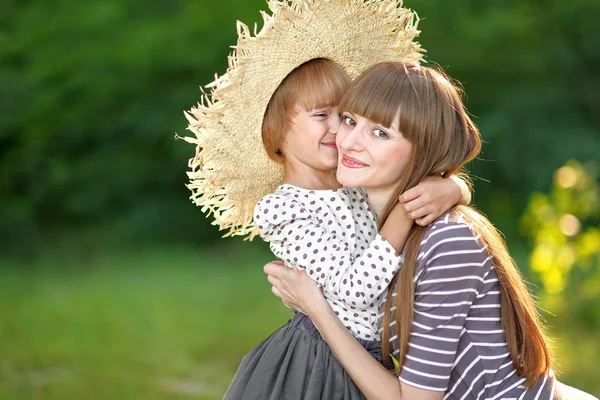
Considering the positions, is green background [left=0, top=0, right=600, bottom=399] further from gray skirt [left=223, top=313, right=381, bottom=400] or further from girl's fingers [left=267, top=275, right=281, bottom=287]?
gray skirt [left=223, top=313, right=381, bottom=400]

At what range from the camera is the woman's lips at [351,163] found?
2.49 meters

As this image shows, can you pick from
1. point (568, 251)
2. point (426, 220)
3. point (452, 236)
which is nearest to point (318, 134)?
point (426, 220)

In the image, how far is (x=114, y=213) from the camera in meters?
9.64

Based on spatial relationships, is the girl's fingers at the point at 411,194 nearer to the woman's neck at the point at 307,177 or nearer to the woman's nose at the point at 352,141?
the woman's nose at the point at 352,141

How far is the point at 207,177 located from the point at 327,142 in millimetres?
385

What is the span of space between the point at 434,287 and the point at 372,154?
40 cm

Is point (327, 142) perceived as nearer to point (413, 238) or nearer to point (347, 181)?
point (347, 181)

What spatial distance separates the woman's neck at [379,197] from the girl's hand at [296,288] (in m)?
0.29

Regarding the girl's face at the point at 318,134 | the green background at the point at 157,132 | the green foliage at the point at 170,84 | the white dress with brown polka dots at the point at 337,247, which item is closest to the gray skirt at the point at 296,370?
the white dress with brown polka dots at the point at 337,247

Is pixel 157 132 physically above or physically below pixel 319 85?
above

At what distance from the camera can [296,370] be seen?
2475 millimetres

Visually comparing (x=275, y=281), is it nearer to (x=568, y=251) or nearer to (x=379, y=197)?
(x=379, y=197)

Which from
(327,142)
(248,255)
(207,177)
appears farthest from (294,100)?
(248,255)

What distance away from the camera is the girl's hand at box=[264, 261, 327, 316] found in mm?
2494
